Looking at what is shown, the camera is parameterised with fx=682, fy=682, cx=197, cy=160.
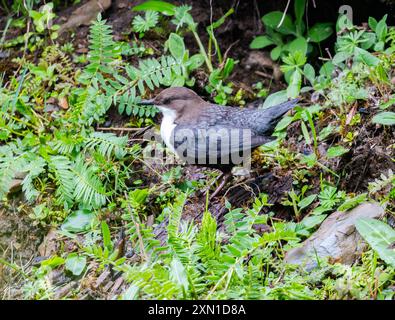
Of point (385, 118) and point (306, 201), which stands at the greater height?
point (385, 118)

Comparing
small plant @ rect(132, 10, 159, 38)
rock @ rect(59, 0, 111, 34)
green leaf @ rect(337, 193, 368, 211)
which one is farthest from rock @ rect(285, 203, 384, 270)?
rock @ rect(59, 0, 111, 34)

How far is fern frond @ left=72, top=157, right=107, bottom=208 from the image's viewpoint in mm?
5246

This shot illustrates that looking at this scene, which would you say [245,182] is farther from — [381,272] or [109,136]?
[381,272]

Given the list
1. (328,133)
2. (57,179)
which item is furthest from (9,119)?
(328,133)

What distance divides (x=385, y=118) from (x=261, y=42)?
2.11 metres

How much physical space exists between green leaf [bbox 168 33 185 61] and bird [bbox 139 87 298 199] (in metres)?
0.69

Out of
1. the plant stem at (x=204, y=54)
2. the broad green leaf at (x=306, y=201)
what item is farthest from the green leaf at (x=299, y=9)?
the broad green leaf at (x=306, y=201)

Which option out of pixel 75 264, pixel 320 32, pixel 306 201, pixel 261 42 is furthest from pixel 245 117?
pixel 75 264

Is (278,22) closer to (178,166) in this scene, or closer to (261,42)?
(261,42)

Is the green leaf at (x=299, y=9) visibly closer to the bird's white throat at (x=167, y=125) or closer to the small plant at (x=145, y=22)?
the small plant at (x=145, y=22)

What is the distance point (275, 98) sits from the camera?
6121 mm

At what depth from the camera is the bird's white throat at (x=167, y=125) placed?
565 centimetres

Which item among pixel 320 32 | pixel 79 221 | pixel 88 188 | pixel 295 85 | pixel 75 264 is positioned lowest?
pixel 79 221

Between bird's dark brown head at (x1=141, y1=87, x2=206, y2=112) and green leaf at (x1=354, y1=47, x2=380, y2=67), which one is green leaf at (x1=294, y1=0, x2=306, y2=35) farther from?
bird's dark brown head at (x1=141, y1=87, x2=206, y2=112)
